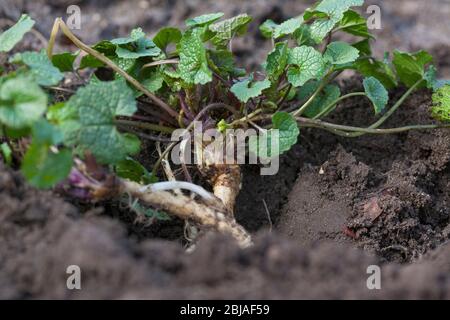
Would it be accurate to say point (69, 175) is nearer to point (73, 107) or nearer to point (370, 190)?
point (73, 107)

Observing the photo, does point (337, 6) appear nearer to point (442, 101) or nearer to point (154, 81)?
point (442, 101)

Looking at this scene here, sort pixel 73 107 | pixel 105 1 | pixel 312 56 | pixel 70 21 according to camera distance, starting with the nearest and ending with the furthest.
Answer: pixel 73 107, pixel 312 56, pixel 70 21, pixel 105 1

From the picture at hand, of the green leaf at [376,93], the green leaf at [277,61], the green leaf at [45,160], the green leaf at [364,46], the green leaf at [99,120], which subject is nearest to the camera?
the green leaf at [45,160]

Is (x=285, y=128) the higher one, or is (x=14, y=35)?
(x=14, y=35)

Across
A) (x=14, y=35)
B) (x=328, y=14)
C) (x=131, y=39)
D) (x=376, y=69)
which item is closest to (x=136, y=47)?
(x=131, y=39)

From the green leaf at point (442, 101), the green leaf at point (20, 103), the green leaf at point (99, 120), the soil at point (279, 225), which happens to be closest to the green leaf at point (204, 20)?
the green leaf at point (99, 120)

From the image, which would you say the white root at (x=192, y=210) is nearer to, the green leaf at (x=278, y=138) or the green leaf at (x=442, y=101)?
the green leaf at (x=278, y=138)

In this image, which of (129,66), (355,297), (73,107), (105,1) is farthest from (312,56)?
(105,1)
